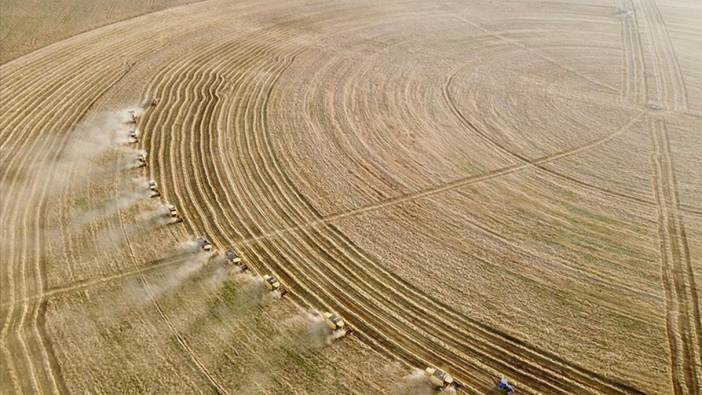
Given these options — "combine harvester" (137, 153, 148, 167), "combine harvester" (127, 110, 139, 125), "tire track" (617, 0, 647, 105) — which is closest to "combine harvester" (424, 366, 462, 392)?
"combine harvester" (137, 153, 148, 167)

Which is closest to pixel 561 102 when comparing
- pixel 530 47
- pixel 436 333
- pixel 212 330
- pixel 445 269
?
pixel 530 47

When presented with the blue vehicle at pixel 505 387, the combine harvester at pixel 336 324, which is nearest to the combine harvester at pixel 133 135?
the combine harvester at pixel 336 324

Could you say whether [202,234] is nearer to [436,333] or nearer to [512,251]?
[436,333]

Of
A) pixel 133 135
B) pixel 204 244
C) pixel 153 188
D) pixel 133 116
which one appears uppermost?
pixel 133 116

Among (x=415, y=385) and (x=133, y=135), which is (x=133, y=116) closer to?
(x=133, y=135)

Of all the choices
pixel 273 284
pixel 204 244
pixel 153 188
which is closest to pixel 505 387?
pixel 273 284

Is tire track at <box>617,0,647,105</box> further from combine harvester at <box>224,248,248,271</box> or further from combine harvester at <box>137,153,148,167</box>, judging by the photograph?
combine harvester at <box>137,153,148,167</box>

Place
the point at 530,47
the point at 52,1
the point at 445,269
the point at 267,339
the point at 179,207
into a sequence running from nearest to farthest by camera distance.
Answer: the point at 267,339
the point at 445,269
the point at 179,207
the point at 530,47
the point at 52,1
